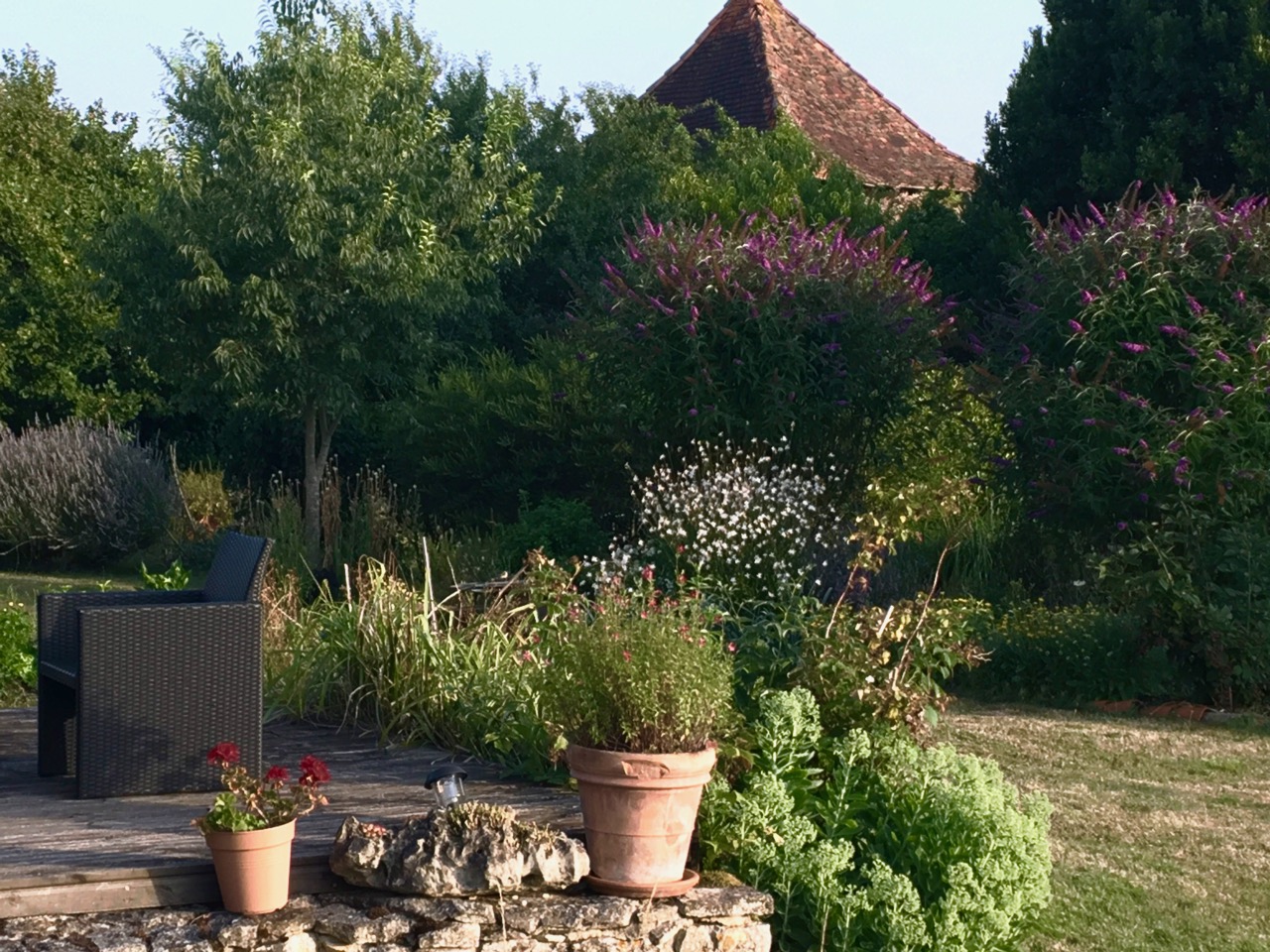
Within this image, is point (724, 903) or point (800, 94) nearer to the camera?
point (724, 903)

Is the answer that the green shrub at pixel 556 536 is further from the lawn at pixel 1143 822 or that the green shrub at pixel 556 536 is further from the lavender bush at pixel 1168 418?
the lawn at pixel 1143 822

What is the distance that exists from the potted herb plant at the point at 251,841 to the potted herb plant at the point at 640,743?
Result: 820 millimetres

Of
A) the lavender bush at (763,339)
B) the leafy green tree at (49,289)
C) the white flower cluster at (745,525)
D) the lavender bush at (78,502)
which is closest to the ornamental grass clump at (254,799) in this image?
the white flower cluster at (745,525)

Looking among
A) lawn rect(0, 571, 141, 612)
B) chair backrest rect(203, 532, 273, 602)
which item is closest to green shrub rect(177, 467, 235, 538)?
lawn rect(0, 571, 141, 612)

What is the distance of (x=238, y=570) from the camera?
581cm

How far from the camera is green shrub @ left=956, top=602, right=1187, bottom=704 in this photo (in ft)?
30.5

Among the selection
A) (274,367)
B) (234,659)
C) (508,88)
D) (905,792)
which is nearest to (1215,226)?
(905,792)

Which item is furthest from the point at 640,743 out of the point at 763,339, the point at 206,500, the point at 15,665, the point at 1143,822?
the point at 206,500

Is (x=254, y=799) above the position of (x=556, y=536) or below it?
below

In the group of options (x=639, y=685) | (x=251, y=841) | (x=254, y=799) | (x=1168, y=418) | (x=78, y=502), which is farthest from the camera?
(x=78, y=502)

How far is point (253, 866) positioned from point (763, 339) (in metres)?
7.26

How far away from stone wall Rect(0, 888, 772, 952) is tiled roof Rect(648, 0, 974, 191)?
18277 millimetres

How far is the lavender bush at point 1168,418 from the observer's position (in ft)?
30.0

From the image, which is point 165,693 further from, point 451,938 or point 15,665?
point 15,665
